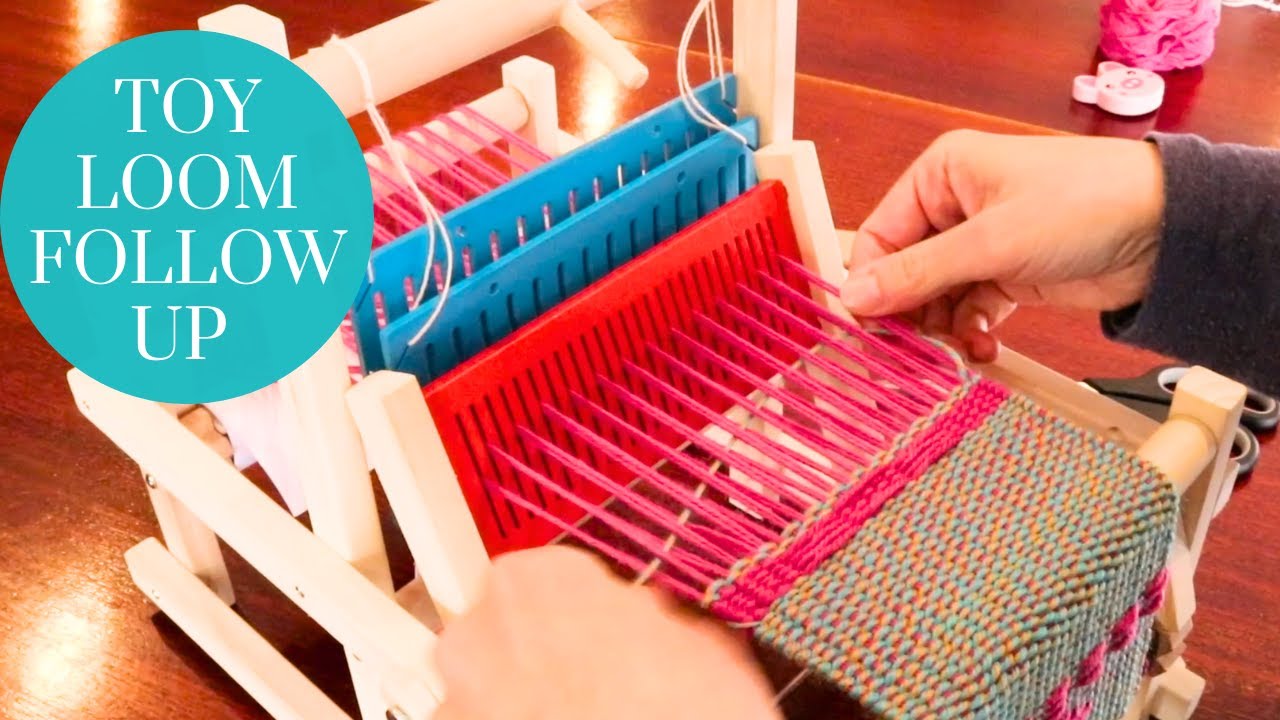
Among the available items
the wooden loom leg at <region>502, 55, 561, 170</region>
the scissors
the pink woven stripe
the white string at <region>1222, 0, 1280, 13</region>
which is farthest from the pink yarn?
the pink woven stripe

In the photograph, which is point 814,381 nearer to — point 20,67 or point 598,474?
point 598,474

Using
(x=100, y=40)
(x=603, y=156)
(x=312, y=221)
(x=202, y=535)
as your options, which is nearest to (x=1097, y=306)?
(x=603, y=156)

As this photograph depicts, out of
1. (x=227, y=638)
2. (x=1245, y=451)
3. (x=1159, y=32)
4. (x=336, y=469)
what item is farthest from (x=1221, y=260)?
(x=1159, y=32)

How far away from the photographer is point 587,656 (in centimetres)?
51

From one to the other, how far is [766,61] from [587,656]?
1.40 feet

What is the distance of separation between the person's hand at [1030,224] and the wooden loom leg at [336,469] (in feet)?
1.02

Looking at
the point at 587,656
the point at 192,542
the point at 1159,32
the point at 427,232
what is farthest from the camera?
the point at 1159,32

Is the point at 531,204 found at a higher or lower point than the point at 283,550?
higher

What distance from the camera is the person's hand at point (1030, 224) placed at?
25.9 inches

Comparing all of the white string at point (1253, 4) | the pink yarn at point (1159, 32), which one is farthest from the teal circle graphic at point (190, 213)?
the white string at point (1253, 4)

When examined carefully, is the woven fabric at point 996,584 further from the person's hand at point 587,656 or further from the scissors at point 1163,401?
the scissors at point 1163,401

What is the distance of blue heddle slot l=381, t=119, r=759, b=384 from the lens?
Answer: 63 centimetres

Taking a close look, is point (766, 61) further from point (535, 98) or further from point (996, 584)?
point (996, 584)

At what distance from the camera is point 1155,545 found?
0.60 m
